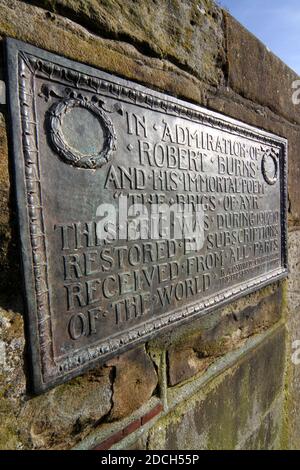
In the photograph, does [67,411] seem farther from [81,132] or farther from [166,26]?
[166,26]

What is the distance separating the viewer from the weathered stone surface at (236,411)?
1.09m

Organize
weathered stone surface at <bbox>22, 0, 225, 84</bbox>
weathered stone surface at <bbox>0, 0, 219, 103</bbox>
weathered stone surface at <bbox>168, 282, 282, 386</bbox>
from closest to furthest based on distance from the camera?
weathered stone surface at <bbox>0, 0, 219, 103</bbox>
weathered stone surface at <bbox>22, 0, 225, 84</bbox>
weathered stone surface at <bbox>168, 282, 282, 386</bbox>

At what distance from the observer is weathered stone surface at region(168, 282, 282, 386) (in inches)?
42.7

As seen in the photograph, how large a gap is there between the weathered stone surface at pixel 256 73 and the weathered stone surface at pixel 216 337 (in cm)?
93

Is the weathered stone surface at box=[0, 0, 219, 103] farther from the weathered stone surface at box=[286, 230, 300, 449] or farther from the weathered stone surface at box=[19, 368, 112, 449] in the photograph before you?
the weathered stone surface at box=[286, 230, 300, 449]

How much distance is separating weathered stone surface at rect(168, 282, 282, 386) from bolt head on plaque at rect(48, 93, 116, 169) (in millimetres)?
685

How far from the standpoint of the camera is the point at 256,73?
1.35 meters

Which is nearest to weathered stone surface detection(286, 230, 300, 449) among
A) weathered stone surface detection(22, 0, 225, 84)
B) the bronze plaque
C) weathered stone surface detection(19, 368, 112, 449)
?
the bronze plaque

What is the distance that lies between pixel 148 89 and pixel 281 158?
0.91m

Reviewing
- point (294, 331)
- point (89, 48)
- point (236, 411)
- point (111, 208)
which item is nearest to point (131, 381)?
point (111, 208)

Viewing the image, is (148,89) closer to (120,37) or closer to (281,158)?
(120,37)

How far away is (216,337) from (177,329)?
251 mm

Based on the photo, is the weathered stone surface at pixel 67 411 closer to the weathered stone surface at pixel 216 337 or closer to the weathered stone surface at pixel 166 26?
the weathered stone surface at pixel 216 337
